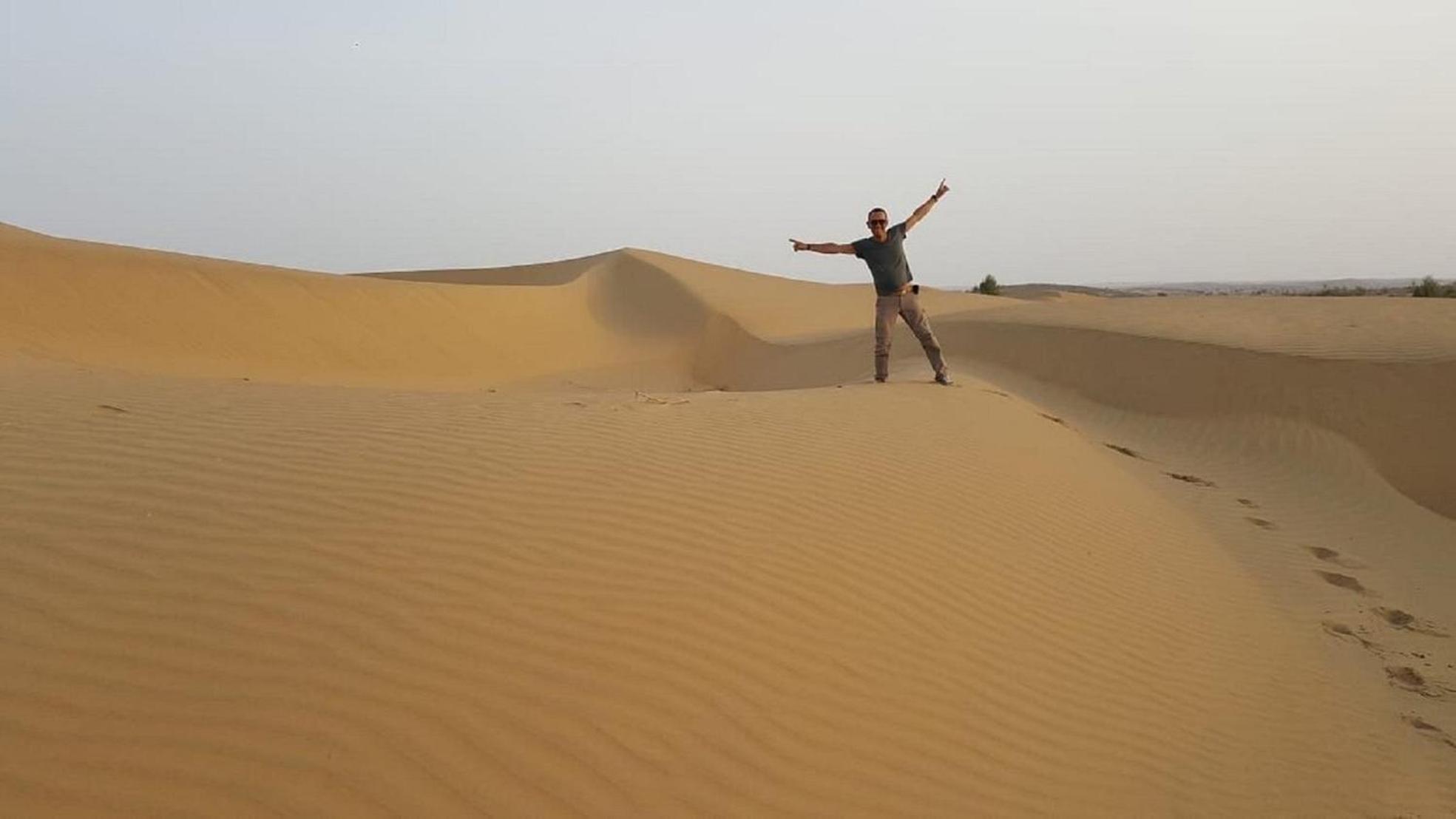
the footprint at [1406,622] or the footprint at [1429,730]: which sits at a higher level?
the footprint at [1406,622]

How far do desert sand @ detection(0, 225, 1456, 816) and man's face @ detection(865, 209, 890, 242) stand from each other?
1514 millimetres

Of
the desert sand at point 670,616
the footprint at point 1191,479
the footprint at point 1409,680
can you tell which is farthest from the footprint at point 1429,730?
the footprint at point 1191,479

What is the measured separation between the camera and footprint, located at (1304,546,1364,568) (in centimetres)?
788

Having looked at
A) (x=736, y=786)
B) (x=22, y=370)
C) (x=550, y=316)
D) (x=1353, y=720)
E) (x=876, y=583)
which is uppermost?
(x=550, y=316)

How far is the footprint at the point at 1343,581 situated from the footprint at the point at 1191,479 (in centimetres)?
249

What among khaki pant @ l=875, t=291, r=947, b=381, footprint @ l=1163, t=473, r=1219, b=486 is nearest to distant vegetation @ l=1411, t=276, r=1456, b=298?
footprint @ l=1163, t=473, r=1219, b=486

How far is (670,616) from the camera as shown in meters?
3.57

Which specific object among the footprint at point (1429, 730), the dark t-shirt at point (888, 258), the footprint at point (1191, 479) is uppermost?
the dark t-shirt at point (888, 258)

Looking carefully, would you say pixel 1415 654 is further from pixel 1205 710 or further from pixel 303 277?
pixel 303 277

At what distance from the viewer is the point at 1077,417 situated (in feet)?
43.7

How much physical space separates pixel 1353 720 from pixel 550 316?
23.7 meters

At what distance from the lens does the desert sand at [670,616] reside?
2.73 metres

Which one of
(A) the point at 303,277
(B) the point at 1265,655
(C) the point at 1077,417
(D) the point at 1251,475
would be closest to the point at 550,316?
(A) the point at 303,277

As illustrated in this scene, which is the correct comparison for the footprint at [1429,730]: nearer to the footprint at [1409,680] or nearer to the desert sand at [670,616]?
the desert sand at [670,616]
